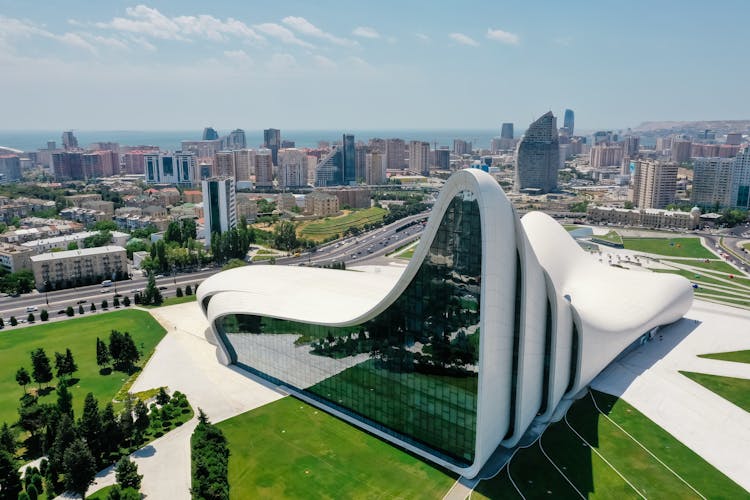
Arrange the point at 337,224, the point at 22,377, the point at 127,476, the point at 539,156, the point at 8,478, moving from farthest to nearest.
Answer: the point at 539,156 < the point at 337,224 < the point at 22,377 < the point at 8,478 < the point at 127,476

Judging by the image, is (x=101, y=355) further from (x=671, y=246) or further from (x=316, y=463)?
(x=671, y=246)

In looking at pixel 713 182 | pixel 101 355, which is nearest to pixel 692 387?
pixel 101 355

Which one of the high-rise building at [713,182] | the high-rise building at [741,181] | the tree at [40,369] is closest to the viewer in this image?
the tree at [40,369]

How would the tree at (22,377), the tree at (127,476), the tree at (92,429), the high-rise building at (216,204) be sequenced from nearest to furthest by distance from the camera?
the tree at (127,476), the tree at (92,429), the tree at (22,377), the high-rise building at (216,204)

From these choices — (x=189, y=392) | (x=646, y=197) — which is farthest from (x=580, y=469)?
(x=646, y=197)

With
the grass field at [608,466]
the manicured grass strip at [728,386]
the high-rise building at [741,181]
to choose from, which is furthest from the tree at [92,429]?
the high-rise building at [741,181]

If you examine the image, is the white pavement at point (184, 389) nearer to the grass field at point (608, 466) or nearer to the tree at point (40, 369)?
the tree at point (40, 369)

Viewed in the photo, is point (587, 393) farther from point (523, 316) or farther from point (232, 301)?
point (232, 301)
